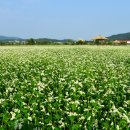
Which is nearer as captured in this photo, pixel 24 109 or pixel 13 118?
pixel 13 118

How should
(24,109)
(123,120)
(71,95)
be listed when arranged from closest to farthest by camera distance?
(123,120) < (24,109) < (71,95)

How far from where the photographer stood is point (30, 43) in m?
86.1

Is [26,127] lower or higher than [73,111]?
higher

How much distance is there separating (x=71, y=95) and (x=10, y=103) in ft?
6.57

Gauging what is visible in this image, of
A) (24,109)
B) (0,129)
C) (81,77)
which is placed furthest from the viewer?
(81,77)

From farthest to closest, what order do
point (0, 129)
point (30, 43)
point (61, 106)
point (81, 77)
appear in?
point (30, 43)
point (81, 77)
point (61, 106)
point (0, 129)

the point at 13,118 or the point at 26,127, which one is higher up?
the point at 26,127

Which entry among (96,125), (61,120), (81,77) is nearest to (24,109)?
(61,120)

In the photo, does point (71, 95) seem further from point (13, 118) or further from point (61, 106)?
point (13, 118)

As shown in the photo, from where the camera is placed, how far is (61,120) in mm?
9180

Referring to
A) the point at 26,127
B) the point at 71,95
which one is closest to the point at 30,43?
the point at 71,95

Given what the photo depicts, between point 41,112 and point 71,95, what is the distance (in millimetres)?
2751

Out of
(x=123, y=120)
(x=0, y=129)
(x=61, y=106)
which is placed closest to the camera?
(x=0, y=129)

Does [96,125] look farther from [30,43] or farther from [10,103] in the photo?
[30,43]
